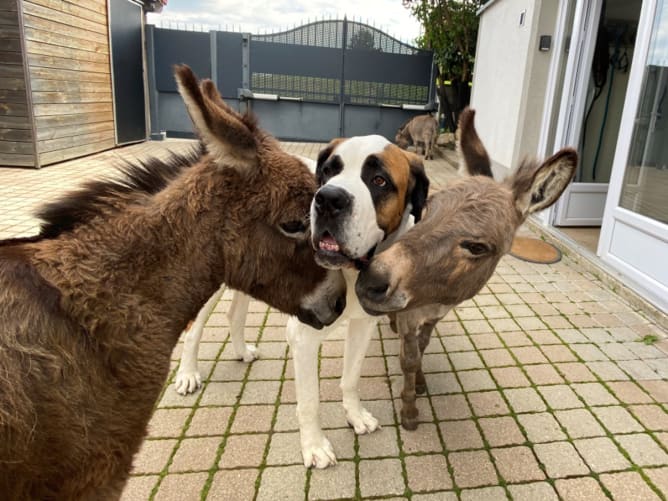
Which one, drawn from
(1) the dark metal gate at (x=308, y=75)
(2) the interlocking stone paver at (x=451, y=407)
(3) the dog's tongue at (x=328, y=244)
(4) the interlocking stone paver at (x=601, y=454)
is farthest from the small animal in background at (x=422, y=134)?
(3) the dog's tongue at (x=328, y=244)

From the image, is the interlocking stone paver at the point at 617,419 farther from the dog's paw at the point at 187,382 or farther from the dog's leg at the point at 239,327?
the dog's paw at the point at 187,382

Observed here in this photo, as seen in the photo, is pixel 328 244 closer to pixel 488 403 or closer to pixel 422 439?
pixel 422 439

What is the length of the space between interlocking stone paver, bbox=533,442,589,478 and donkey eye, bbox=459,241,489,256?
1.54 m

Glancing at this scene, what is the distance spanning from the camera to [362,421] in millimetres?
2883

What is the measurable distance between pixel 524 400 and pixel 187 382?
2529 millimetres

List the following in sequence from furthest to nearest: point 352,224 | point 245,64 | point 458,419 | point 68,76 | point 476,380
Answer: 1. point 245,64
2. point 68,76
3. point 476,380
4. point 458,419
5. point 352,224

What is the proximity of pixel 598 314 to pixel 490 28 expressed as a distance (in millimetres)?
8497

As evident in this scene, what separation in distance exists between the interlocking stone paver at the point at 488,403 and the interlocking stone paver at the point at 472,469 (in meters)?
0.41

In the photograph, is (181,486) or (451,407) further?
(451,407)

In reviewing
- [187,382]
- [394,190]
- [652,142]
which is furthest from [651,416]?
[652,142]

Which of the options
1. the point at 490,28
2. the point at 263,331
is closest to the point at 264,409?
the point at 263,331

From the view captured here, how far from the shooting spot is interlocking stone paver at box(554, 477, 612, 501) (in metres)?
2.41

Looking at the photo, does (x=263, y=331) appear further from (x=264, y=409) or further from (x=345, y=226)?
(x=345, y=226)

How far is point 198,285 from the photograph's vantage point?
156 centimetres
